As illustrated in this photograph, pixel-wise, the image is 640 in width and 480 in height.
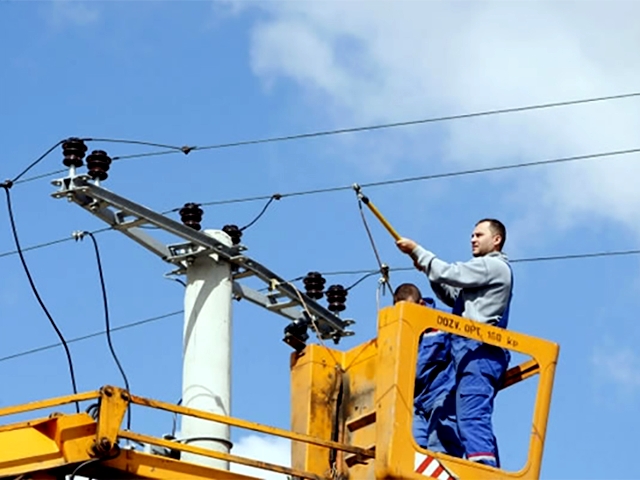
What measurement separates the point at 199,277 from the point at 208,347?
0.64 meters

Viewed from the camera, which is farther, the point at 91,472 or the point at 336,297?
the point at 336,297

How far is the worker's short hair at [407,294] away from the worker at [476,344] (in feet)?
1.75

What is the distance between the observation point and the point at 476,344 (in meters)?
12.3

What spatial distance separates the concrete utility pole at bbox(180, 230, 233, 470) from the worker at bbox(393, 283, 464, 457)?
2025mm

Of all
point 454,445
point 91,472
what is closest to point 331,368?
point 454,445

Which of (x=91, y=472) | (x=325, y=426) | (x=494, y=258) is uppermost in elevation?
(x=494, y=258)

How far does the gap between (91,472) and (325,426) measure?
2.10 metres

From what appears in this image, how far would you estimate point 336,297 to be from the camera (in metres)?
16.3

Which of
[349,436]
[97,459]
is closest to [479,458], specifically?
[349,436]

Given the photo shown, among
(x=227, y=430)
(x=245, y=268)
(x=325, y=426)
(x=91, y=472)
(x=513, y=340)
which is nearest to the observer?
(x=91, y=472)

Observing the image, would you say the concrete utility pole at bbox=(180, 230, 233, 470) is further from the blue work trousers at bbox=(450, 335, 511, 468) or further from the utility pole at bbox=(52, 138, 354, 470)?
the blue work trousers at bbox=(450, 335, 511, 468)

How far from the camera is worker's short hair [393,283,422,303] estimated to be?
13.1 m

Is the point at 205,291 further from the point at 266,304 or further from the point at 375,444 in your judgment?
the point at 375,444

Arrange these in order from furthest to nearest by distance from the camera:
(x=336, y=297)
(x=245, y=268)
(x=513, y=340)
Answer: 1. (x=336, y=297)
2. (x=245, y=268)
3. (x=513, y=340)
